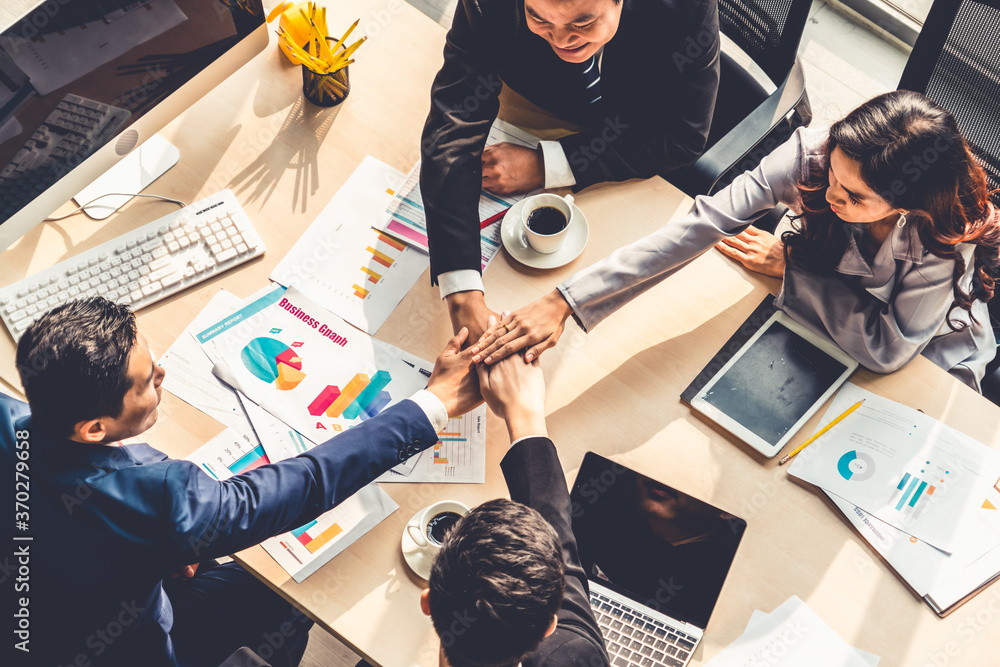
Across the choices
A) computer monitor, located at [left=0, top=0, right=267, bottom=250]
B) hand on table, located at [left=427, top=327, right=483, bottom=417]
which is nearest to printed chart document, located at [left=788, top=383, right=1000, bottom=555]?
hand on table, located at [left=427, top=327, right=483, bottom=417]

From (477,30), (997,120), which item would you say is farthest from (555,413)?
(997,120)

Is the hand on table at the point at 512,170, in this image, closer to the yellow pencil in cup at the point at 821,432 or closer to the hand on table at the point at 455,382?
the hand on table at the point at 455,382

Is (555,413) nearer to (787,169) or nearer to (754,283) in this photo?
(754,283)

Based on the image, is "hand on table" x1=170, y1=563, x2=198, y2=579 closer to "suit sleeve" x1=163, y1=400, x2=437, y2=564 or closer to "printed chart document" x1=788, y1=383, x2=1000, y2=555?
"suit sleeve" x1=163, y1=400, x2=437, y2=564

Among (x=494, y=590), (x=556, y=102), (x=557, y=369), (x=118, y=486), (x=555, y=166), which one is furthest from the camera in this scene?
(x=556, y=102)

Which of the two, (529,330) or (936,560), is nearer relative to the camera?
(936,560)

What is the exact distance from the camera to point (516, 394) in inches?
51.1

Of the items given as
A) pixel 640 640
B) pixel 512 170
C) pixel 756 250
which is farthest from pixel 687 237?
pixel 640 640

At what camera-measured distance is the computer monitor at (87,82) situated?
1.21m

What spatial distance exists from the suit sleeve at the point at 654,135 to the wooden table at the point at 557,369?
0.17 ft

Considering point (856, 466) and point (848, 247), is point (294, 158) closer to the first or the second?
point (848, 247)

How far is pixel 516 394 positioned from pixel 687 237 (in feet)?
1.49

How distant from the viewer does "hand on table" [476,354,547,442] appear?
127 cm

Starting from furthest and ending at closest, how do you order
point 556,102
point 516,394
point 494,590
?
1. point 556,102
2. point 516,394
3. point 494,590
